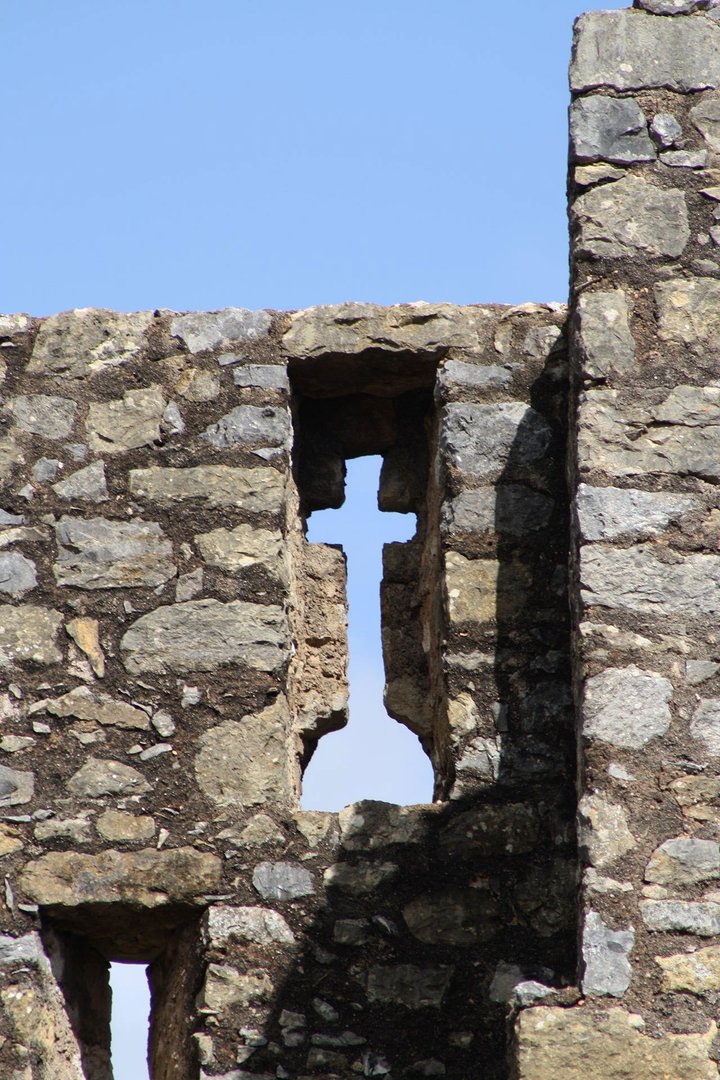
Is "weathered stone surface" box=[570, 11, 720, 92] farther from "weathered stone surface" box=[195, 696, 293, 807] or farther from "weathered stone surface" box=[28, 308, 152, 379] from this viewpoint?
"weathered stone surface" box=[195, 696, 293, 807]

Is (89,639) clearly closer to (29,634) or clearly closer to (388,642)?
(29,634)

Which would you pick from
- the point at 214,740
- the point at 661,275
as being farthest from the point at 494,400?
the point at 214,740

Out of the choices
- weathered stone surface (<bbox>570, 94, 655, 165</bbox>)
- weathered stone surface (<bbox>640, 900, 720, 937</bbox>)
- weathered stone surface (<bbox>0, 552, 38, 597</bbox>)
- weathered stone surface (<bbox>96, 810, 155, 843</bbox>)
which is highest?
weathered stone surface (<bbox>570, 94, 655, 165</bbox>)

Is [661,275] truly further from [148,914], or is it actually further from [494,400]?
[148,914]

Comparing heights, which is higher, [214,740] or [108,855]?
[214,740]

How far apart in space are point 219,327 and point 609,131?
146cm

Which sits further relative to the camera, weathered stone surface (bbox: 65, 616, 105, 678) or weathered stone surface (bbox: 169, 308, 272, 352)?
Answer: weathered stone surface (bbox: 169, 308, 272, 352)

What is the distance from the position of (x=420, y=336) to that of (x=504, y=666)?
117 cm

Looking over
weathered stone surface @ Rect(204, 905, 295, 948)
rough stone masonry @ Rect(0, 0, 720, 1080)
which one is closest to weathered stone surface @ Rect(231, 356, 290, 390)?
rough stone masonry @ Rect(0, 0, 720, 1080)

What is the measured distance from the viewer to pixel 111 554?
5645mm

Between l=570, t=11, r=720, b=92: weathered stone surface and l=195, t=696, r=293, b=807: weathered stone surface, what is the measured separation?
2191 mm

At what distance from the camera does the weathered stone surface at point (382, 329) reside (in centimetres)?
587

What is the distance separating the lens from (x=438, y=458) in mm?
5836

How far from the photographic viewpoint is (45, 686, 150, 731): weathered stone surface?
214 inches
